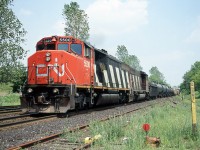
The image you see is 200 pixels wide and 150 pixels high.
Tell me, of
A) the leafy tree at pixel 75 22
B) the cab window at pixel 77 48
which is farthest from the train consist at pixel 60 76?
the leafy tree at pixel 75 22

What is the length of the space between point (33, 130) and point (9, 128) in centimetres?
95

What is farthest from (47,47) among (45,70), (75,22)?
(75,22)

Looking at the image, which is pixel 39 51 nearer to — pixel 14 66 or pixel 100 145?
pixel 100 145

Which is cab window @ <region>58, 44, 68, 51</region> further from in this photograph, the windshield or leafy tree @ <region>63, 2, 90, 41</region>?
leafy tree @ <region>63, 2, 90, 41</region>

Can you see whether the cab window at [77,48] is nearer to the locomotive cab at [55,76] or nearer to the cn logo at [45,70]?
the locomotive cab at [55,76]

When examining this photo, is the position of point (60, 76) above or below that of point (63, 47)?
below

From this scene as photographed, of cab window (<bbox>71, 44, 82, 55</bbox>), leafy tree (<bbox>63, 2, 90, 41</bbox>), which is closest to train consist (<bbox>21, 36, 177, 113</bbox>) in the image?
cab window (<bbox>71, 44, 82, 55</bbox>)

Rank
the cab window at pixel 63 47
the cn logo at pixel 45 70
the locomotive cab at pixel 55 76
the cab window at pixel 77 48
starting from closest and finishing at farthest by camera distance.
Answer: the locomotive cab at pixel 55 76 → the cn logo at pixel 45 70 → the cab window at pixel 63 47 → the cab window at pixel 77 48

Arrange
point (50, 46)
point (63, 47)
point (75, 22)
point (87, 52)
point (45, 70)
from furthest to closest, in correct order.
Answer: point (75, 22) → point (87, 52) → point (50, 46) → point (63, 47) → point (45, 70)

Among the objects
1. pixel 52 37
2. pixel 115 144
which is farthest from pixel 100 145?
pixel 52 37

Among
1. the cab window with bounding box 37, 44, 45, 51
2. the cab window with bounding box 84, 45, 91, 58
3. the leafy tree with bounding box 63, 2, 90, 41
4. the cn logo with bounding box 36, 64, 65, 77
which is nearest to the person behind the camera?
the cn logo with bounding box 36, 64, 65, 77

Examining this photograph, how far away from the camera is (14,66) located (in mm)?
30922

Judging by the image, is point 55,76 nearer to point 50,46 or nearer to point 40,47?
point 50,46

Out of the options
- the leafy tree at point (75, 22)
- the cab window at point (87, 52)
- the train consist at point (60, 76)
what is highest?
the leafy tree at point (75, 22)
